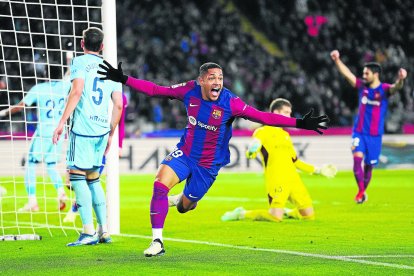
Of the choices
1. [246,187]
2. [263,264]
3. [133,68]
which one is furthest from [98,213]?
[133,68]

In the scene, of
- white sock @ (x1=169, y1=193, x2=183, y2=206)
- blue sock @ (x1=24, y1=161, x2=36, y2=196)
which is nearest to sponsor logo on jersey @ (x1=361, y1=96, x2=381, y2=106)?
blue sock @ (x1=24, y1=161, x2=36, y2=196)

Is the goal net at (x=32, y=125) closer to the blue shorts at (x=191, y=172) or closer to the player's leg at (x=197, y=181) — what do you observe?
the blue shorts at (x=191, y=172)

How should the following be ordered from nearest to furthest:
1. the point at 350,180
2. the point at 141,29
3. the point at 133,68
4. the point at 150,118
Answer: the point at 350,180 → the point at 150,118 → the point at 133,68 → the point at 141,29

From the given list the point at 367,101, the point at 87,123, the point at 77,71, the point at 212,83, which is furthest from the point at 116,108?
the point at 367,101

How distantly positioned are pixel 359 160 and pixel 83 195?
6682 millimetres

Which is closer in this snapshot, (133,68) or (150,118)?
(150,118)

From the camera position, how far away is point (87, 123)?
343 inches

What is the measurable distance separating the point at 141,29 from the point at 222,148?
21720 mm

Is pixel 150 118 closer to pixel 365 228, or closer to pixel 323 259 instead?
pixel 365 228

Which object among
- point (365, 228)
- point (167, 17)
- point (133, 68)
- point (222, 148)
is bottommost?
point (365, 228)

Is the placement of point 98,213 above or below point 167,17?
below

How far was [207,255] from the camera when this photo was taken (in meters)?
7.94

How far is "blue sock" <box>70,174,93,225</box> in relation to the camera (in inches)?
344

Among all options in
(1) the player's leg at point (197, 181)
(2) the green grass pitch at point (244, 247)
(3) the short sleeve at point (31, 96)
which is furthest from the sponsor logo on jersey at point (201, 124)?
(3) the short sleeve at point (31, 96)
